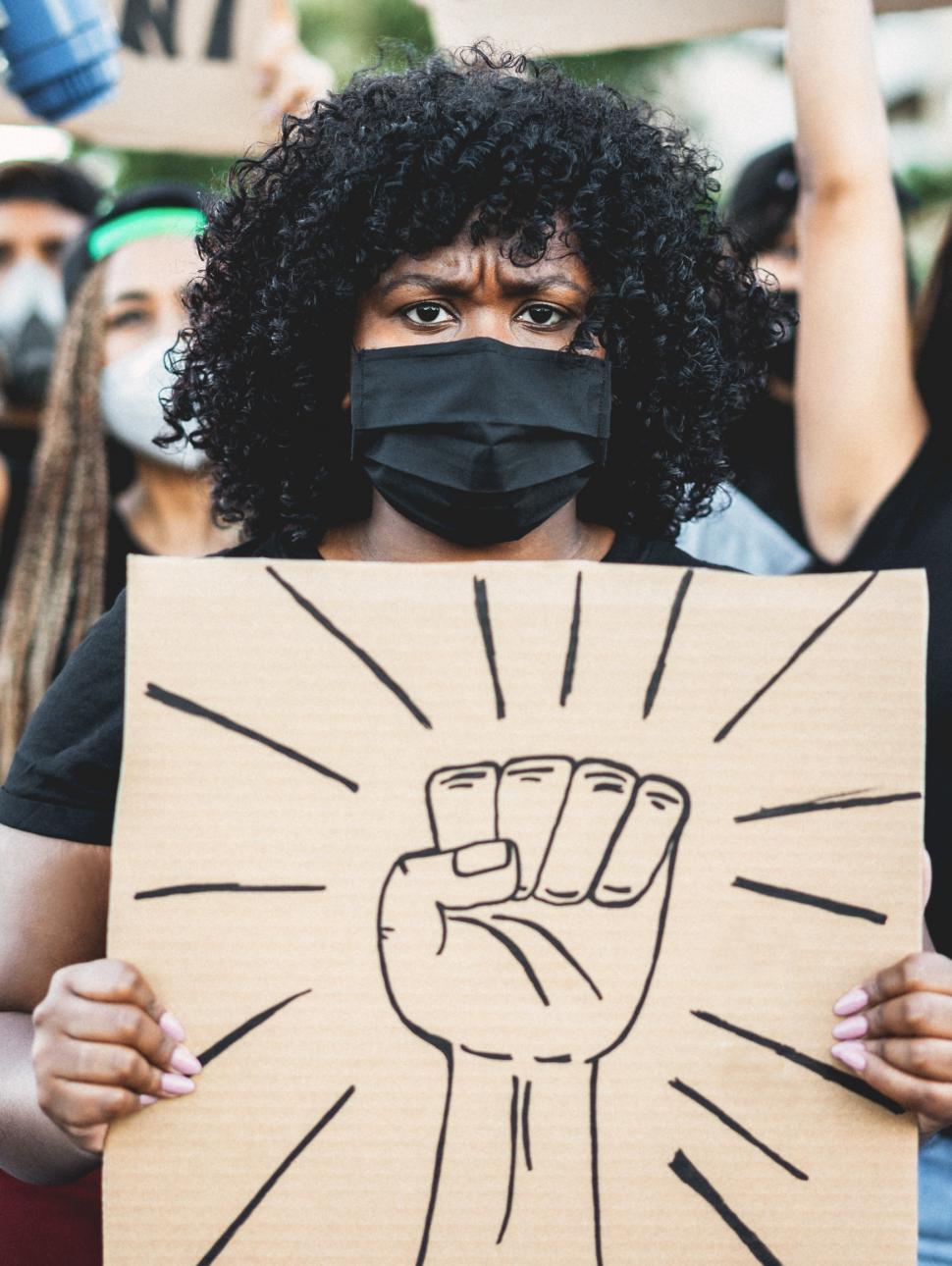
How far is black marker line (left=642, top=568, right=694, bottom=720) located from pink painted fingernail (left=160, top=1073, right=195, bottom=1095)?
0.58 metres

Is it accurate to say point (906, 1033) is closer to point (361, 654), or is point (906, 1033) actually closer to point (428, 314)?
point (361, 654)

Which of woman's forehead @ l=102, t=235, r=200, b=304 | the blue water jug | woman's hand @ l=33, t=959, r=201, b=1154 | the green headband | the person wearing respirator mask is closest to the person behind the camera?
woman's hand @ l=33, t=959, r=201, b=1154

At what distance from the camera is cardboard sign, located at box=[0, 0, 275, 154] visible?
358 centimetres

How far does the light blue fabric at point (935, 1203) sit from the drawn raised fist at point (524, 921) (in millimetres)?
714

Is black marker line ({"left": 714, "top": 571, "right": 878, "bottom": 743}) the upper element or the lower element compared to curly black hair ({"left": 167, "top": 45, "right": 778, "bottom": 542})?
lower

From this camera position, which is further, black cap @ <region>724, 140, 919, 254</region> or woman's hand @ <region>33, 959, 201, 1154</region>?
black cap @ <region>724, 140, 919, 254</region>

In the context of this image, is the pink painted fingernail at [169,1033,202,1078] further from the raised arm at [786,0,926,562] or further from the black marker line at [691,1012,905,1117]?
the raised arm at [786,0,926,562]

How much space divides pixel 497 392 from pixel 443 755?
459 mm

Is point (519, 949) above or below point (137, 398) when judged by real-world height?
below

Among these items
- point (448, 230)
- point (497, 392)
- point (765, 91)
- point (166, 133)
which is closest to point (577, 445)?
point (497, 392)

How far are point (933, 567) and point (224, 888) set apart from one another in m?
1.26

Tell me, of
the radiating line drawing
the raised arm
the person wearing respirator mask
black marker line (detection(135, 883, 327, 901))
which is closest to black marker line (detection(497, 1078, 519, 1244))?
Answer: the radiating line drawing

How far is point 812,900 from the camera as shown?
1.45 m

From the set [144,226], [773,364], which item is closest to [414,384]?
[773,364]
